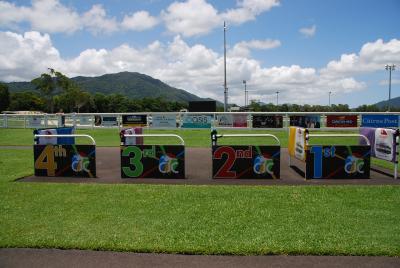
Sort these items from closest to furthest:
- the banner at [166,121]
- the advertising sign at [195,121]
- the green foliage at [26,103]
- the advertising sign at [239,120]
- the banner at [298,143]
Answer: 1. the banner at [298,143]
2. the advertising sign at [239,120]
3. the advertising sign at [195,121]
4. the banner at [166,121]
5. the green foliage at [26,103]

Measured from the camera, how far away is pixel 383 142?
36.6 feet

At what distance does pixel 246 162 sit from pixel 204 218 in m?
3.87

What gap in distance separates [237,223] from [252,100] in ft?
351

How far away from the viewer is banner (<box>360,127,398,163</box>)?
10413mm

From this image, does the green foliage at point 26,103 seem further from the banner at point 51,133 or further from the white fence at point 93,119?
the banner at point 51,133

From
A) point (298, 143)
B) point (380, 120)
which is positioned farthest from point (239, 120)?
point (298, 143)

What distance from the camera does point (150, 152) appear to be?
10.3 m

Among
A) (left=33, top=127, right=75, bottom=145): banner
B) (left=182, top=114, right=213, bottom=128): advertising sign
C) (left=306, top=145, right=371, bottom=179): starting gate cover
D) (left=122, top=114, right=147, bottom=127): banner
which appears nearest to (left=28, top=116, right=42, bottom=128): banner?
(left=122, top=114, right=147, bottom=127): banner

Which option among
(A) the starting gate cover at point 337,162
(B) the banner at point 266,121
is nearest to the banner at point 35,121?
(B) the banner at point 266,121

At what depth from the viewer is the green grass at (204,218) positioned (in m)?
5.22

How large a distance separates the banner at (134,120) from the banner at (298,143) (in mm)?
20856

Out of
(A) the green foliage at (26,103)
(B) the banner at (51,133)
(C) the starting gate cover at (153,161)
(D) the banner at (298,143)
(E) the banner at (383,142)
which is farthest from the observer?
(A) the green foliage at (26,103)

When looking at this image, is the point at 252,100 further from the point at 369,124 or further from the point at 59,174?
the point at 59,174

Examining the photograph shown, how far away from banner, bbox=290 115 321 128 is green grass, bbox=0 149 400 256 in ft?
68.1
